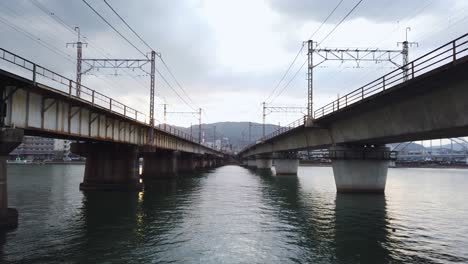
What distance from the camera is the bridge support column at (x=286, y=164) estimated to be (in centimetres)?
9700

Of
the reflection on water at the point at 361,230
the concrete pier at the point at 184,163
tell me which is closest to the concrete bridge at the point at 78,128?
the reflection on water at the point at 361,230

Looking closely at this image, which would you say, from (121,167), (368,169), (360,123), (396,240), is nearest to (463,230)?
(396,240)

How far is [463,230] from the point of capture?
76.8 feet

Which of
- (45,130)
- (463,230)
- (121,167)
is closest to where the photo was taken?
(463,230)

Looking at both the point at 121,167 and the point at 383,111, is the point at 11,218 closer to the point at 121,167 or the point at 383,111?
the point at 121,167

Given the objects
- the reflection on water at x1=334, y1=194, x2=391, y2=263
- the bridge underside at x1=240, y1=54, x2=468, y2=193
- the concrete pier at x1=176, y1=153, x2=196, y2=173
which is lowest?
the reflection on water at x1=334, y1=194, x2=391, y2=263

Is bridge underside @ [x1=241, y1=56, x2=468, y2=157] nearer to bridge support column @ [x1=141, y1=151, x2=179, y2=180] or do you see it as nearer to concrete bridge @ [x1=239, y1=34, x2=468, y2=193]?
concrete bridge @ [x1=239, y1=34, x2=468, y2=193]

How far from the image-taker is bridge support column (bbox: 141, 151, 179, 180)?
74000mm

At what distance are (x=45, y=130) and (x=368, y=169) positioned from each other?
1273 inches

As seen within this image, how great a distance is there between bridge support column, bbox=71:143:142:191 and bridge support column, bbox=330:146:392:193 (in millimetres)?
24751

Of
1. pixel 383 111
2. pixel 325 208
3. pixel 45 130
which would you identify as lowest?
pixel 325 208

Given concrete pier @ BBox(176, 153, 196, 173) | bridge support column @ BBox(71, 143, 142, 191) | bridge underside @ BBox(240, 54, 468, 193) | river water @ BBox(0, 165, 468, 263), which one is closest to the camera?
river water @ BBox(0, 165, 468, 263)

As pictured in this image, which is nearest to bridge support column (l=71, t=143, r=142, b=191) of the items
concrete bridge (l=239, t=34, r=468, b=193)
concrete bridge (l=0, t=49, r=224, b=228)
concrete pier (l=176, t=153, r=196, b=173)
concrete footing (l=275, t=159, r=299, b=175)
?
concrete bridge (l=0, t=49, r=224, b=228)

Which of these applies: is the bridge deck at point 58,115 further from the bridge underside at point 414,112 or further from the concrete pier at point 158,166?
the concrete pier at point 158,166
